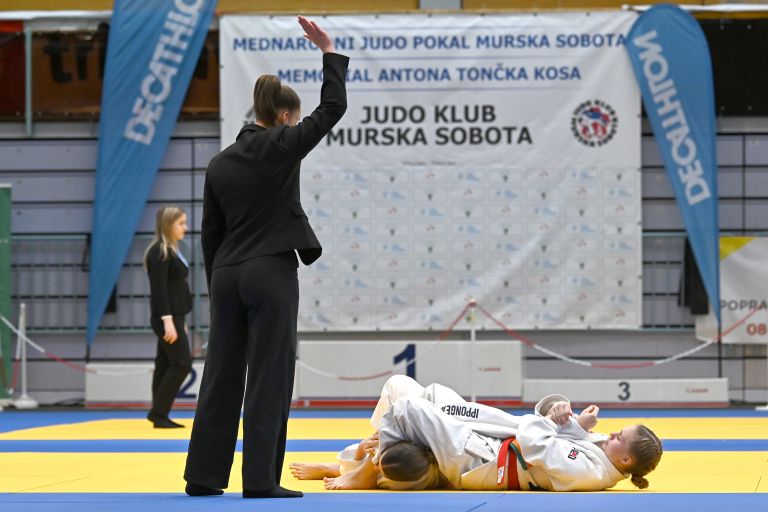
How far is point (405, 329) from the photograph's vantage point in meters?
13.5

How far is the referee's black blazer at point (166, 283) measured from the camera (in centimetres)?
1004

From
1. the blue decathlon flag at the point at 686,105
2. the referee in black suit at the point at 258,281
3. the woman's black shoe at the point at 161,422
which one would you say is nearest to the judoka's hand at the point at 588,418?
the referee in black suit at the point at 258,281

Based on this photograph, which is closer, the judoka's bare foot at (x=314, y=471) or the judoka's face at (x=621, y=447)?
the judoka's face at (x=621, y=447)

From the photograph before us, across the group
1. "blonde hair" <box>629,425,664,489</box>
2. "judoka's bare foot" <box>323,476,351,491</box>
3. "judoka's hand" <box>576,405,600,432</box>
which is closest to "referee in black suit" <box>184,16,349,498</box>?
"judoka's bare foot" <box>323,476,351,491</box>

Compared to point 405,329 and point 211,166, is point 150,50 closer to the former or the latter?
point 405,329

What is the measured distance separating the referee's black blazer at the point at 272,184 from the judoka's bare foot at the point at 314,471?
1194 millimetres

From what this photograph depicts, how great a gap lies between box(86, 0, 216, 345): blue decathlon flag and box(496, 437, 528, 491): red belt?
29.7 feet

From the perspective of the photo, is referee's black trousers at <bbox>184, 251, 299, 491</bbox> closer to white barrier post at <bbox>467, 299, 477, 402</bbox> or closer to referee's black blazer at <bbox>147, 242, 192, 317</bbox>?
referee's black blazer at <bbox>147, 242, 192, 317</bbox>

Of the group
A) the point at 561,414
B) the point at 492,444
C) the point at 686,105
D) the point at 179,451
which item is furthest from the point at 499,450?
the point at 686,105

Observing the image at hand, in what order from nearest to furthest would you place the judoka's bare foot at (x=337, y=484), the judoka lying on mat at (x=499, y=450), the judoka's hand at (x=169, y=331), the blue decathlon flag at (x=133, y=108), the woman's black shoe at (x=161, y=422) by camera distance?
the judoka lying on mat at (x=499, y=450)
the judoka's bare foot at (x=337, y=484)
the judoka's hand at (x=169, y=331)
the woman's black shoe at (x=161, y=422)
the blue decathlon flag at (x=133, y=108)

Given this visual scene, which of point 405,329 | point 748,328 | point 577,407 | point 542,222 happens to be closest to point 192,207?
point 405,329

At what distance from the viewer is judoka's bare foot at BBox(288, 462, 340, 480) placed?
18.3 ft

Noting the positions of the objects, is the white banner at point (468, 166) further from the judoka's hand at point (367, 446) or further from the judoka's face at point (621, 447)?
the judoka's face at point (621, 447)

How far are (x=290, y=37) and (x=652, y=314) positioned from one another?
4.78 meters
